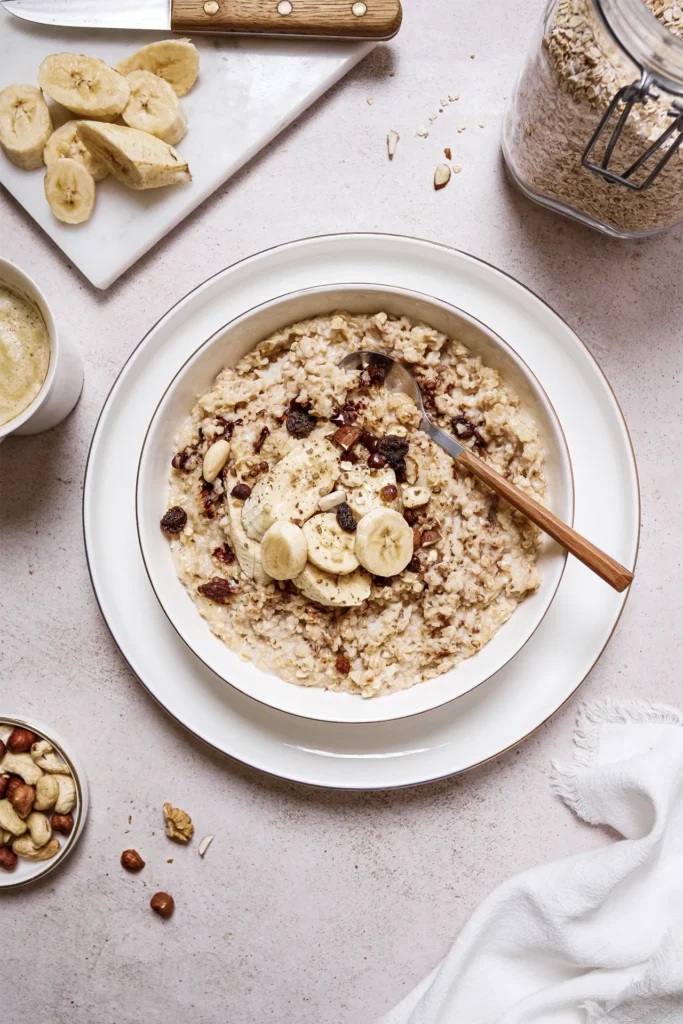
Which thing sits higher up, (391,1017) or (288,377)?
(288,377)

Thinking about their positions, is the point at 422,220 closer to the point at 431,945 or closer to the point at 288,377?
the point at 288,377

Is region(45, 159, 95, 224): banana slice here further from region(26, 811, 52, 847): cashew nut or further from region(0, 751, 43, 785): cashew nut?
region(26, 811, 52, 847): cashew nut

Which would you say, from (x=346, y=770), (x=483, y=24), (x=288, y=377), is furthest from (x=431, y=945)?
(x=483, y=24)

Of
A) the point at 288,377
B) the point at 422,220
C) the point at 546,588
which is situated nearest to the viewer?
the point at 546,588

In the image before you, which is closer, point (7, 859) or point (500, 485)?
point (500, 485)

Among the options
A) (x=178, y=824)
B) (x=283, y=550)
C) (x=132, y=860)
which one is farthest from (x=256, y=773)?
(x=283, y=550)

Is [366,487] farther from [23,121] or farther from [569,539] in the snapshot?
[23,121]
